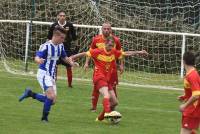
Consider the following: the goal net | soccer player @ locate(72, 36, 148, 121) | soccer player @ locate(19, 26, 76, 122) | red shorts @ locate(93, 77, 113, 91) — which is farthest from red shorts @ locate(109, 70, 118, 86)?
the goal net

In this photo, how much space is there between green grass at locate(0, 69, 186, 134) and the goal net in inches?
109

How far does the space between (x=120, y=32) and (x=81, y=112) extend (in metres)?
8.99

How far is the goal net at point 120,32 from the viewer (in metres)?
21.5

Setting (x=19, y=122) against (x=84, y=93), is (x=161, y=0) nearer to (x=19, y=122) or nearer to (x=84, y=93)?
(x=84, y=93)

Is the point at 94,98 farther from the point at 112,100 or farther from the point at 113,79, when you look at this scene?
the point at 112,100

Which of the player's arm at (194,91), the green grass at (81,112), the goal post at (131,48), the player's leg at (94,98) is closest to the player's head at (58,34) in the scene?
the green grass at (81,112)

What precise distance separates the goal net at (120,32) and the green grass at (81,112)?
2767 mm

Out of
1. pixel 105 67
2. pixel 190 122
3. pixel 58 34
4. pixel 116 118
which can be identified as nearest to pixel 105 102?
pixel 116 118

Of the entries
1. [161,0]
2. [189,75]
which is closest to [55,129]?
[189,75]

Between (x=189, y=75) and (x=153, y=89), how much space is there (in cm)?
1019

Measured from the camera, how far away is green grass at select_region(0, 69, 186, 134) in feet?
36.4

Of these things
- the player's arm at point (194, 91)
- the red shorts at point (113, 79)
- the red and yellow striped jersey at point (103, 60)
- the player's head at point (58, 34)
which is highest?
the player's head at point (58, 34)

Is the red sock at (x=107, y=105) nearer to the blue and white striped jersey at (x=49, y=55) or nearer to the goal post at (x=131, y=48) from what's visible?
the blue and white striped jersey at (x=49, y=55)

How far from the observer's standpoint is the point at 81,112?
1332cm
